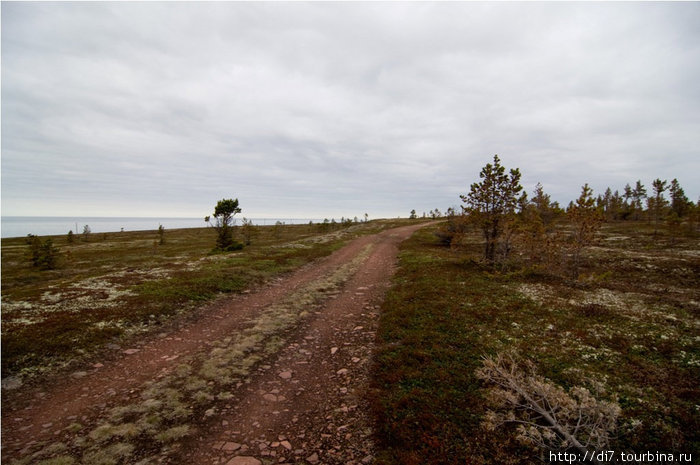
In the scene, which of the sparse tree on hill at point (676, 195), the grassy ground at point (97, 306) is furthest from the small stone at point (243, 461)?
the sparse tree on hill at point (676, 195)

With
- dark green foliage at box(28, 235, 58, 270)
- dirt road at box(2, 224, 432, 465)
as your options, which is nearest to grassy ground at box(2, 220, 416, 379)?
dirt road at box(2, 224, 432, 465)

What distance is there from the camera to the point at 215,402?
7.47 meters

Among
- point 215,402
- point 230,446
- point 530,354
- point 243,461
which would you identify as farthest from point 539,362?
point 215,402

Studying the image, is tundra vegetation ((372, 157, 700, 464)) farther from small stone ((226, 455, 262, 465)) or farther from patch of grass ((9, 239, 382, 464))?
patch of grass ((9, 239, 382, 464))

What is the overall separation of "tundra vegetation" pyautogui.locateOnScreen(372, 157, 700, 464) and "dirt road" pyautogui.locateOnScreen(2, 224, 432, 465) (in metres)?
1.21

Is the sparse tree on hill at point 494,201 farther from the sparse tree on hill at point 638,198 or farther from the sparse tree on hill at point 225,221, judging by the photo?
the sparse tree on hill at point 638,198

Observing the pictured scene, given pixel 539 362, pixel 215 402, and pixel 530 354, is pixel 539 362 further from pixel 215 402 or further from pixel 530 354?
pixel 215 402

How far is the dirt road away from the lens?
19.5 feet

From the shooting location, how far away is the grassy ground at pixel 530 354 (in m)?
5.86

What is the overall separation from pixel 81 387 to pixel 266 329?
581 cm

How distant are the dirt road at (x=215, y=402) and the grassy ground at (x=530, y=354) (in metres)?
1.16

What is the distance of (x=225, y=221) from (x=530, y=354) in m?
36.9

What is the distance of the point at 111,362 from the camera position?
31.1 ft

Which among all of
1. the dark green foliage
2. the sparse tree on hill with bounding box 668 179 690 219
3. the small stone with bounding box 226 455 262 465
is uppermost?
the sparse tree on hill with bounding box 668 179 690 219
